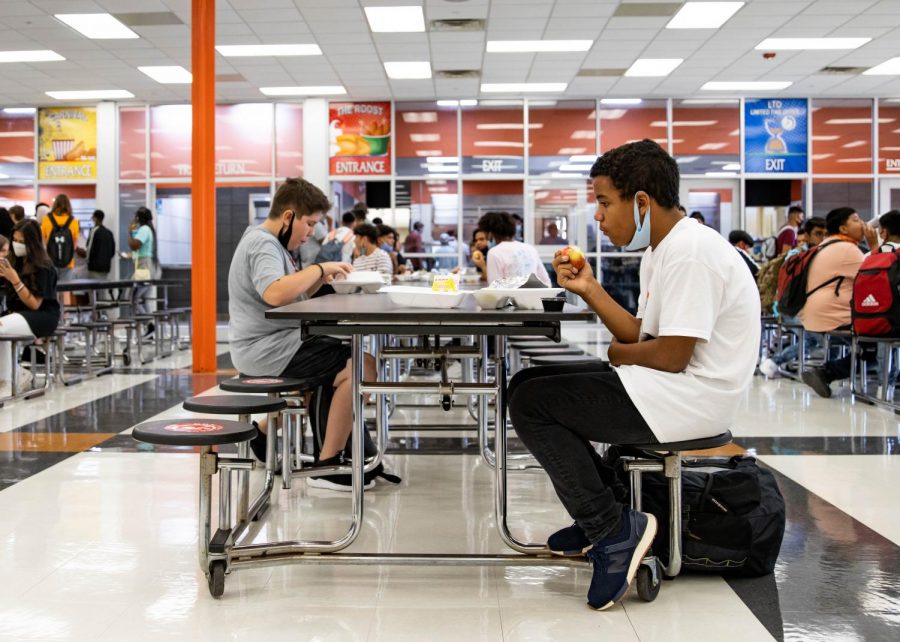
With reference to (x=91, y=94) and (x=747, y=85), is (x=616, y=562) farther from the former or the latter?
(x=91, y=94)

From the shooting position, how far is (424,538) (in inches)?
107

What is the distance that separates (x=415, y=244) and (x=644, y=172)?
10316mm

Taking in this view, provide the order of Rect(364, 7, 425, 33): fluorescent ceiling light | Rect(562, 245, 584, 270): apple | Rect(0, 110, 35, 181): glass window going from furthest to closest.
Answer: Rect(0, 110, 35, 181): glass window → Rect(364, 7, 425, 33): fluorescent ceiling light → Rect(562, 245, 584, 270): apple

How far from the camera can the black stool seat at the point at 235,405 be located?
8.09ft

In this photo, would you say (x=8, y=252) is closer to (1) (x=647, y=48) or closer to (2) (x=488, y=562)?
(2) (x=488, y=562)

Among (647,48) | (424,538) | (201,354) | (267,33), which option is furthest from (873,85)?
(424,538)

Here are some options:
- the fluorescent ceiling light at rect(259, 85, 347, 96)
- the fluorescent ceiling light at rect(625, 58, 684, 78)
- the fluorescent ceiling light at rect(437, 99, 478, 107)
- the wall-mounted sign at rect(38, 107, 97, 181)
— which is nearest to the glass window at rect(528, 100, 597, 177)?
the fluorescent ceiling light at rect(437, 99, 478, 107)

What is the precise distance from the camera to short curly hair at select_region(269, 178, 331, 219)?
3244 millimetres

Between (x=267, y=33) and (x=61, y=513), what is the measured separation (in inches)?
277

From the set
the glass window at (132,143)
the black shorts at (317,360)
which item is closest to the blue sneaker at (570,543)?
the black shorts at (317,360)

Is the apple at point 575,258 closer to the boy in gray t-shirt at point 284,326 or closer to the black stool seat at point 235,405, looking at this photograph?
the black stool seat at point 235,405

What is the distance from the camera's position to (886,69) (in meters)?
10.7

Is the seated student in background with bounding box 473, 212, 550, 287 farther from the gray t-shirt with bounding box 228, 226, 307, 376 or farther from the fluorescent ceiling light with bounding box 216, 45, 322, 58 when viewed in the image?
the fluorescent ceiling light with bounding box 216, 45, 322, 58

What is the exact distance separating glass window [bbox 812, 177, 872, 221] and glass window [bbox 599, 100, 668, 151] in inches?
88.4
